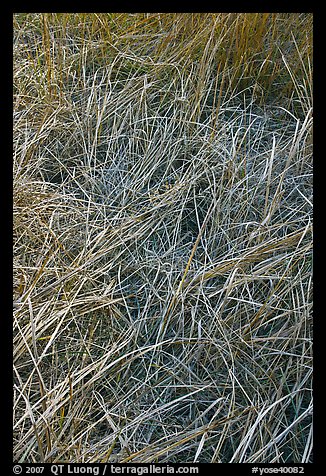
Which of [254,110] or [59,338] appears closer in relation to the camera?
[59,338]

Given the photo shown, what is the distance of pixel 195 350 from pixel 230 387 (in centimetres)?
11

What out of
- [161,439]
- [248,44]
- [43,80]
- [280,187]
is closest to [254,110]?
[248,44]

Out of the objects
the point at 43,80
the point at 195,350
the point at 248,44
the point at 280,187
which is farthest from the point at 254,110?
the point at 195,350

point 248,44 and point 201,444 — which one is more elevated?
point 248,44

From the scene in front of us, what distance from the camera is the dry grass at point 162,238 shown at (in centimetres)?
106

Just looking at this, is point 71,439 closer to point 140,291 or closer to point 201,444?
point 201,444

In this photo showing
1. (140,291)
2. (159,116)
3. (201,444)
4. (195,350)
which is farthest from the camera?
(159,116)

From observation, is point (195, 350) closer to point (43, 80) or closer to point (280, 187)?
point (280, 187)

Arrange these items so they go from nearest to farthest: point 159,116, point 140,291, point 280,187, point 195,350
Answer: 1. point 195,350
2. point 140,291
3. point 280,187
4. point 159,116

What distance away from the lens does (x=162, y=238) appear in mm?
1328

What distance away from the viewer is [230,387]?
1.09 m

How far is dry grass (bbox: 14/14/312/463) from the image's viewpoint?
1.06 metres

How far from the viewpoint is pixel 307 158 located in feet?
4.65

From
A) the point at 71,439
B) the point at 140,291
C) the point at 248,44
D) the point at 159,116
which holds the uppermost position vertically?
the point at 248,44
